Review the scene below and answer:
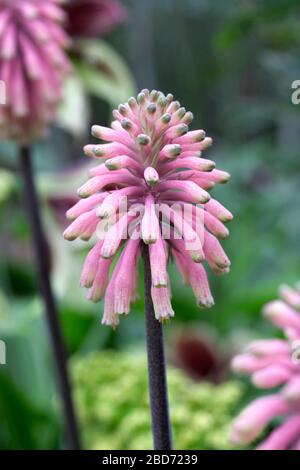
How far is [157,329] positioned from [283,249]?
1.95m

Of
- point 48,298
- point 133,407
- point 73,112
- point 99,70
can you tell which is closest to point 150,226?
point 48,298

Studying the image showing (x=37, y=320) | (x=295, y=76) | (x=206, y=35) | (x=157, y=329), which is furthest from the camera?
(x=206, y=35)

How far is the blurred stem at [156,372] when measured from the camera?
2.16ft

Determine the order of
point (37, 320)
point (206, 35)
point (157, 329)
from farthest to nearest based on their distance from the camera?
point (206, 35), point (37, 320), point (157, 329)

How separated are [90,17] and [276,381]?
5.00 ft

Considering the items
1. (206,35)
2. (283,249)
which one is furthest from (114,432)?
(206,35)

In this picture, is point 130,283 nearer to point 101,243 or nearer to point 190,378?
point 101,243

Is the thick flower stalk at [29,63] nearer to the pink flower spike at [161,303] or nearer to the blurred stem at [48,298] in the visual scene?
the blurred stem at [48,298]

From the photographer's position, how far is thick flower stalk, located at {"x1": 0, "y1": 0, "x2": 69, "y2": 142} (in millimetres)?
1385

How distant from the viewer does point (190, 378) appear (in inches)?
77.4

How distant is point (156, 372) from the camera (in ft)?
2.17

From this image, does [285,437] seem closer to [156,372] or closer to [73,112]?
[156,372]

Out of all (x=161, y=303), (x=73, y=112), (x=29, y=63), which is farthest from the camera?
(x=73, y=112)
